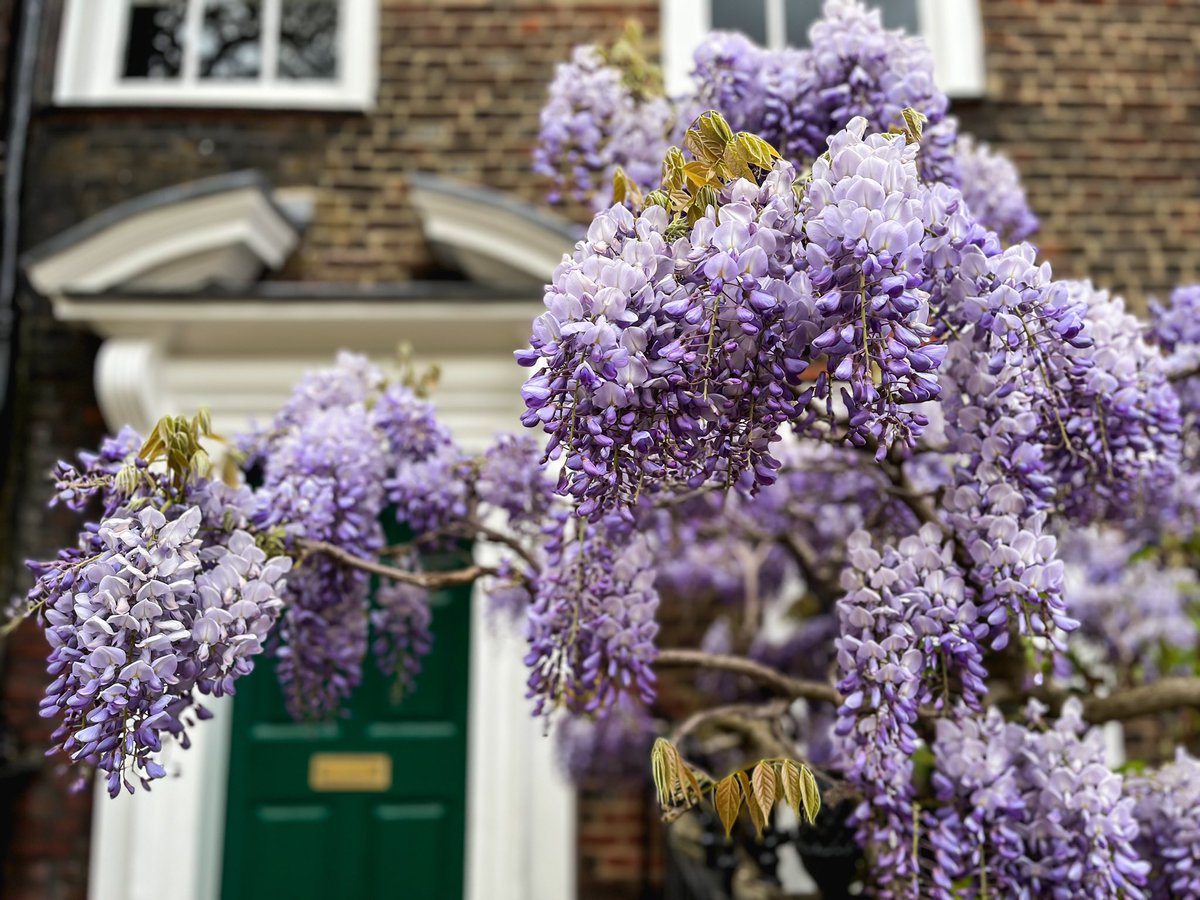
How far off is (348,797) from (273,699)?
1.72ft

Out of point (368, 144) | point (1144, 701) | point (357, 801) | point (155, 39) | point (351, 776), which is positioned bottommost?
point (357, 801)

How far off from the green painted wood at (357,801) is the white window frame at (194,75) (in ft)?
8.34

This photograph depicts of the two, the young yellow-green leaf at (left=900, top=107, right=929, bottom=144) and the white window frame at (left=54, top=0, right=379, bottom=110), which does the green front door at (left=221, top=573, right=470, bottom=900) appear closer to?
the white window frame at (left=54, top=0, right=379, bottom=110)

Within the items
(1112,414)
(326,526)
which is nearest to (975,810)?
(1112,414)

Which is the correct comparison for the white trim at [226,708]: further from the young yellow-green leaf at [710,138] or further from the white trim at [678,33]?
the young yellow-green leaf at [710,138]

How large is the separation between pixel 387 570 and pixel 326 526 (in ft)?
0.42

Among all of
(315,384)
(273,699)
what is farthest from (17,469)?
(315,384)

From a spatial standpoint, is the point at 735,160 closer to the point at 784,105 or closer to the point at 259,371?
the point at 784,105

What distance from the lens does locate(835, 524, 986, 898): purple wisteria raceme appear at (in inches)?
51.7

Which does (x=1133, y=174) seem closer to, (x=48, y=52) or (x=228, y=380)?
(x=228, y=380)

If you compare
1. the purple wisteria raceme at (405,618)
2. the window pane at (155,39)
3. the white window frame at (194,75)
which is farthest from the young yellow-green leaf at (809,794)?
the window pane at (155,39)

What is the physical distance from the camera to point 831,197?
1104mm

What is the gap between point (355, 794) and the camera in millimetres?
4172

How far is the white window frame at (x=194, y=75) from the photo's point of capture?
4543mm
